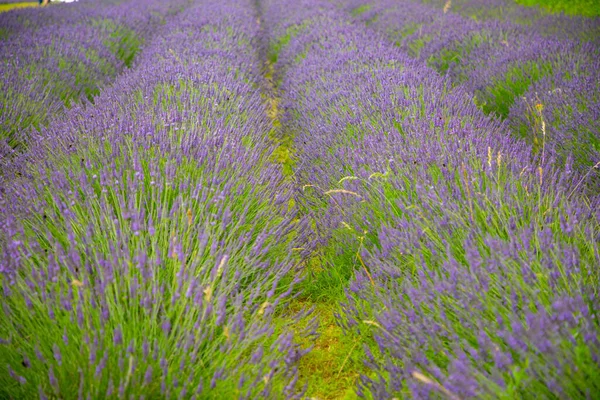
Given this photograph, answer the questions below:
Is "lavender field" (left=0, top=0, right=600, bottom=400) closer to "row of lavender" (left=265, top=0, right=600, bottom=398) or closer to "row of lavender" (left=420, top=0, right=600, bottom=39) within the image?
"row of lavender" (left=265, top=0, right=600, bottom=398)

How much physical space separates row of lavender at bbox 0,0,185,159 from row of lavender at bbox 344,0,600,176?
3.27 meters

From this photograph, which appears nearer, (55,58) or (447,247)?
(447,247)

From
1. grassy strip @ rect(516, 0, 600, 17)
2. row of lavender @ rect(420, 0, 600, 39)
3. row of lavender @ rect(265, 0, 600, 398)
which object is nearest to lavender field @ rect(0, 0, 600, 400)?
row of lavender @ rect(265, 0, 600, 398)

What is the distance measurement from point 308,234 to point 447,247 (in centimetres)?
111

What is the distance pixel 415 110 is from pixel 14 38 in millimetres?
4916

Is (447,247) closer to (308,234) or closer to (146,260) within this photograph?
(146,260)

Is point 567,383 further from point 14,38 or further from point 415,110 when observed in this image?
point 14,38

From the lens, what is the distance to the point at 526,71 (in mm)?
4262

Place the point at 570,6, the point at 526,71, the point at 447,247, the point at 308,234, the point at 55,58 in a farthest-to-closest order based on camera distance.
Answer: the point at 570,6, the point at 55,58, the point at 526,71, the point at 308,234, the point at 447,247

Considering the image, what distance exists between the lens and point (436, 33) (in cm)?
611

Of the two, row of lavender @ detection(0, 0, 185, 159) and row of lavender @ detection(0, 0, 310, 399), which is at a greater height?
row of lavender @ detection(0, 0, 185, 159)

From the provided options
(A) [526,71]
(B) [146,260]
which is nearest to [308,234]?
(B) [146,260]

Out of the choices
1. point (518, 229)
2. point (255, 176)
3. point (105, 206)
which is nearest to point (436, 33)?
point (255, 176)

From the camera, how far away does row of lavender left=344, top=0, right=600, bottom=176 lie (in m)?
3.03
